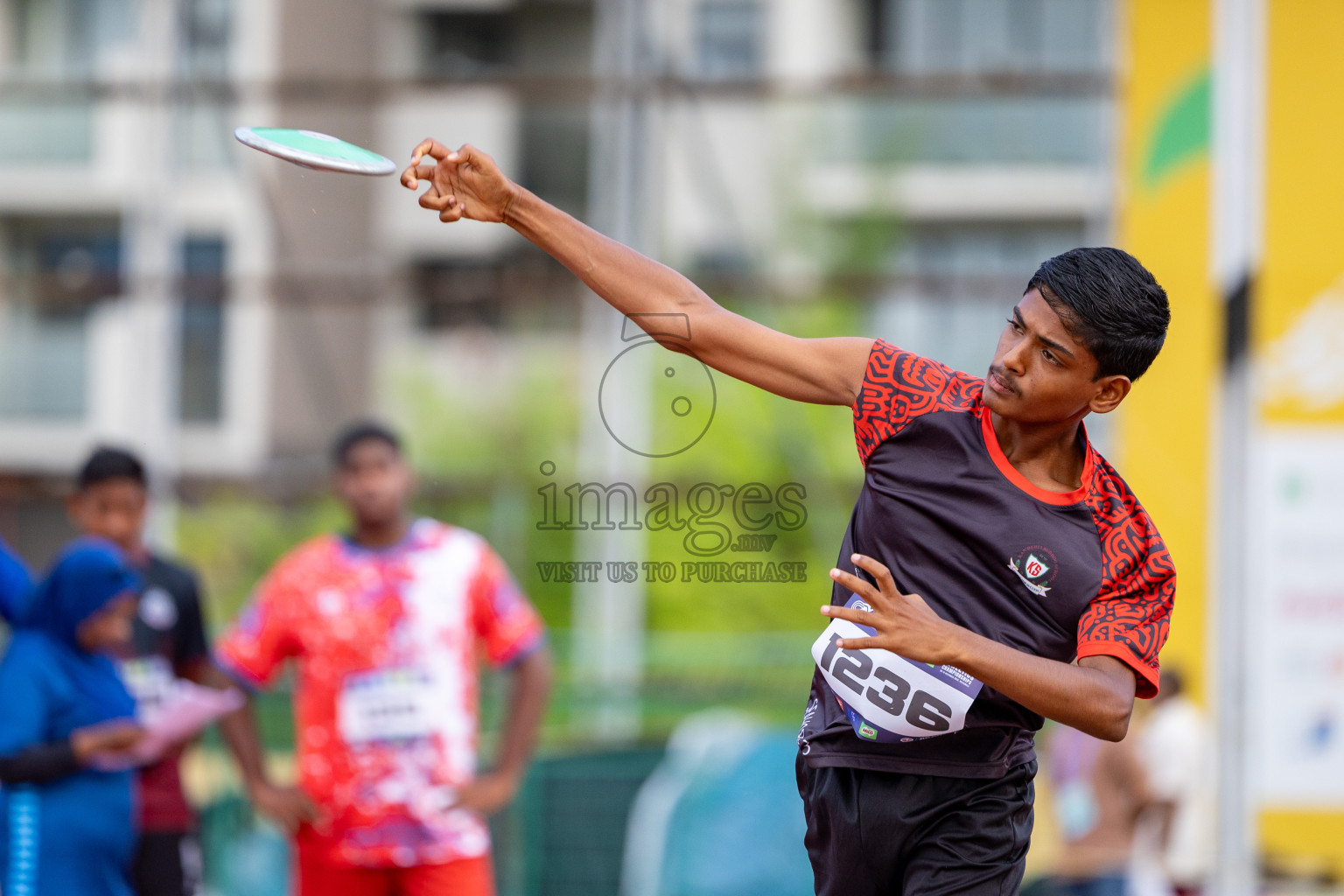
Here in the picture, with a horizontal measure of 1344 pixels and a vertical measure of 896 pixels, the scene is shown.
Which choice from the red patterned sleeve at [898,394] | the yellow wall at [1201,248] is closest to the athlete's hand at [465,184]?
the red patterned sleeve at [898,394]

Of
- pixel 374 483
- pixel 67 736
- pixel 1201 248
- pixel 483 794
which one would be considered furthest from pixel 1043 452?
pixel 1201 248

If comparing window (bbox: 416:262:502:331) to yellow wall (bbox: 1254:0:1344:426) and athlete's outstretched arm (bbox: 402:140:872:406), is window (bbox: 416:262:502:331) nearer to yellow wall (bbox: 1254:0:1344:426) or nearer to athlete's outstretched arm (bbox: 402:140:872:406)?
yellow wall (bbox: 1254:0:1344:426)

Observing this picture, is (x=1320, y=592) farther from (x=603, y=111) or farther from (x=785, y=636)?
(x=603, y=111)

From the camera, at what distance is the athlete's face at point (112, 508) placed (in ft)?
17.8

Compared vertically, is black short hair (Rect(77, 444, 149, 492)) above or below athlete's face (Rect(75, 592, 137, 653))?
above

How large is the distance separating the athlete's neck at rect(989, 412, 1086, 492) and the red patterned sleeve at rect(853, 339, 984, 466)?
9 cm

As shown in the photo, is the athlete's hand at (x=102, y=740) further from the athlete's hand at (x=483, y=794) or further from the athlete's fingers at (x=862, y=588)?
the athlete's fingers at (x=862, y=588)

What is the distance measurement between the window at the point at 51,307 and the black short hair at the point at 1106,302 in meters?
10.7

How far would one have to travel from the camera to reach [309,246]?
20.5m

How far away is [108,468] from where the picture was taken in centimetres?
541

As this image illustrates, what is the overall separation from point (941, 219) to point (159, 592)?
13.5 meters

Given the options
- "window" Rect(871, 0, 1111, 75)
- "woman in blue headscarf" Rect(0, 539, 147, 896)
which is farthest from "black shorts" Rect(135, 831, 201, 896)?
"window" Rect(871, 0, 1111, 75)

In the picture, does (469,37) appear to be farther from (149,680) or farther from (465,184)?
(465,184)

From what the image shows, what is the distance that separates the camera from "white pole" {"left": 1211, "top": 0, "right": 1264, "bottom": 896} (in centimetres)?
635
